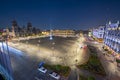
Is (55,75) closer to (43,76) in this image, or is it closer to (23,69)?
(43,76)

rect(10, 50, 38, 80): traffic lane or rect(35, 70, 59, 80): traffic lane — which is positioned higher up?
rect(10, 50, 38, 80): traffic lane

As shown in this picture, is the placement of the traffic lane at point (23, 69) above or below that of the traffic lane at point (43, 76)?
above

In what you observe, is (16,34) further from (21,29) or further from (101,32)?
(101,32)

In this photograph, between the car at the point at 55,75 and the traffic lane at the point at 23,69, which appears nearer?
the car at the point at 55,75

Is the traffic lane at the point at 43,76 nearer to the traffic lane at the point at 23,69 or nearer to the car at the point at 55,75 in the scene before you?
the car at the point at 55,75

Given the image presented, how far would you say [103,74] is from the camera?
18.6 meters

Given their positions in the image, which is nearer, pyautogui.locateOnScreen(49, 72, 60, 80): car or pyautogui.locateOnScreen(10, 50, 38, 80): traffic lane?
pyautogui.locateOnScreen(49, 72, 60, 80): car

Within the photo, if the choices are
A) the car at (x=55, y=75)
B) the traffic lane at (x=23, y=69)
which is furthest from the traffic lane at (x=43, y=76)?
the traffic lane at (x=23, y=69)

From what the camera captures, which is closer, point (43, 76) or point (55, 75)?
point (55, 75)

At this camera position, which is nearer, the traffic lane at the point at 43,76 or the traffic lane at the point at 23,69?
the traffic lane at the point at 43,76

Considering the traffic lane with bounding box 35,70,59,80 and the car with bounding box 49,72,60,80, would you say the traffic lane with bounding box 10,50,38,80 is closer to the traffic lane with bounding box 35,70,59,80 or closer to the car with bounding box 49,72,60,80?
the traffic lane with bounding box 35,70,59,80

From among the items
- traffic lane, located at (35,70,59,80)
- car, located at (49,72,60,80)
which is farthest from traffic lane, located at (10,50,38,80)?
car, located at (49,72,60,80)

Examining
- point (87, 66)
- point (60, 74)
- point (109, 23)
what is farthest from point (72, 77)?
point (109, 23)

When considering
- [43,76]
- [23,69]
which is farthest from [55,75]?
[23,69]
